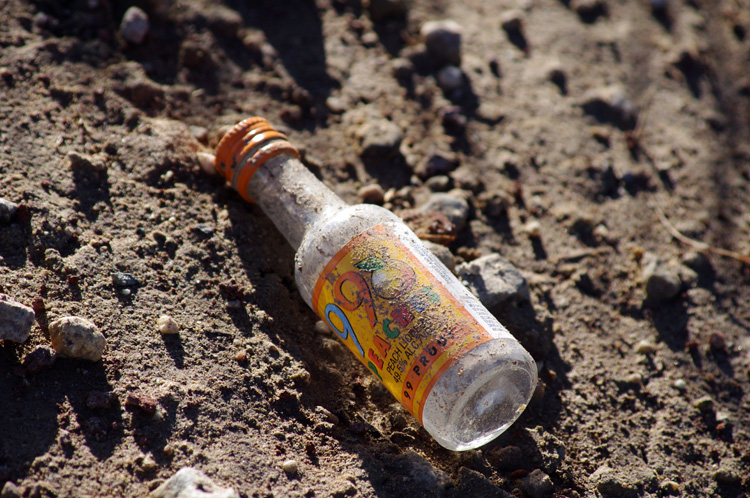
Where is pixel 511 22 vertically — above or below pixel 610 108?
above

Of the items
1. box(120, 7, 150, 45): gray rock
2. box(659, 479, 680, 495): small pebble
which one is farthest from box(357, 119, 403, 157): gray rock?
box(659, 479, 680, 495): small pebble

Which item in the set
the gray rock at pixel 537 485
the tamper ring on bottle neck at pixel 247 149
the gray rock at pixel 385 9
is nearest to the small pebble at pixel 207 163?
the tamper ring on bottle neck at pixel 247 149

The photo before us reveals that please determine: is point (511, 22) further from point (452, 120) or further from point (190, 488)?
point (190, 488)

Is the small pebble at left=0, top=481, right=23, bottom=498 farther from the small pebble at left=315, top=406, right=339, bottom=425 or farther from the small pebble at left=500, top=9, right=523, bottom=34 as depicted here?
the small pebble at left=500, top=9, right=523, bottom=34

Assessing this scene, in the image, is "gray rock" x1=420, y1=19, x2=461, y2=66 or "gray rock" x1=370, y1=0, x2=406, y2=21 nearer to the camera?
"gray rock" x1=420, y1=19, x2=461, y2=66

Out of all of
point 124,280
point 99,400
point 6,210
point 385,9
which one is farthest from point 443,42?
point 99,400

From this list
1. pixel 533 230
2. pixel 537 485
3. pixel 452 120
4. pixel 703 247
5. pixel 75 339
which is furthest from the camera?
pixel 452 120

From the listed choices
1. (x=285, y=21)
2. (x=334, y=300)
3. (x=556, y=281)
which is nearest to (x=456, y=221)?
(x=556, y=281)
